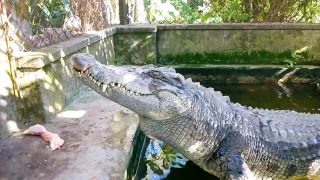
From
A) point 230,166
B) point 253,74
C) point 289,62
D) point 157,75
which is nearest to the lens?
point 157,75

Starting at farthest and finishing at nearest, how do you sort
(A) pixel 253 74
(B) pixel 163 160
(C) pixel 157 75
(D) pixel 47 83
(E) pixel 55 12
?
(A) pixel 253 74, (E) pixel 55 12, (B) pixel 163 160, (D) pixel 47 83, (C) pixel 157 75

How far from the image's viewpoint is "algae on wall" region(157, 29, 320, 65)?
6.93m

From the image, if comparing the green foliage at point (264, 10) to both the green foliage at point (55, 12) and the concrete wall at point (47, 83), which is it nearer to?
the green foliage at point (55, 12)

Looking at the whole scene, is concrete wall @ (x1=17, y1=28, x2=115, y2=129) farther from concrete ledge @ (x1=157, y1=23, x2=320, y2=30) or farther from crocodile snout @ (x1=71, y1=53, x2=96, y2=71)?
concrete ledge @ (x1=157, y1=23, x2=320, y2=30)

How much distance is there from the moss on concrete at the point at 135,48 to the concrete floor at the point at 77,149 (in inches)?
130

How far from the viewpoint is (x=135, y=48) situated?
23.1ft

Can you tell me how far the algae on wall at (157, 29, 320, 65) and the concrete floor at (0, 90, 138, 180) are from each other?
11.9 feet

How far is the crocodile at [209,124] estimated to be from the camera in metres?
2.46

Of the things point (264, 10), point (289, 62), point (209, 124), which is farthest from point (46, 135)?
point (264, 10)

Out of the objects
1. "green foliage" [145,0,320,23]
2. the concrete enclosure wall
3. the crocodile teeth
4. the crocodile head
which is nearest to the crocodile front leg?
the crocodile head

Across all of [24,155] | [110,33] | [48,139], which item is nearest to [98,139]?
[48,139]

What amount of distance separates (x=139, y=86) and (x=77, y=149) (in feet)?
3.07

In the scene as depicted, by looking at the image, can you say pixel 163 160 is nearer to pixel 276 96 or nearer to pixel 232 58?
pixel 276 96

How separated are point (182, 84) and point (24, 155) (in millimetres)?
1541
